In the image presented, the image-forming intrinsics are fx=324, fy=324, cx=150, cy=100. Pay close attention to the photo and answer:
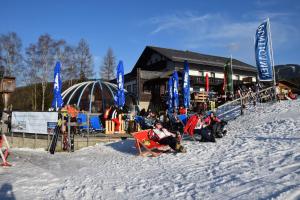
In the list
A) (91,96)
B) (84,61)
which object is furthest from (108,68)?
(91,96)

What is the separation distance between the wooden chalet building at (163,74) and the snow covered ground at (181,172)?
24.3 metres

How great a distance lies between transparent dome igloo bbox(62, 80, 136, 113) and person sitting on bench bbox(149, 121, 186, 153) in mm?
13840

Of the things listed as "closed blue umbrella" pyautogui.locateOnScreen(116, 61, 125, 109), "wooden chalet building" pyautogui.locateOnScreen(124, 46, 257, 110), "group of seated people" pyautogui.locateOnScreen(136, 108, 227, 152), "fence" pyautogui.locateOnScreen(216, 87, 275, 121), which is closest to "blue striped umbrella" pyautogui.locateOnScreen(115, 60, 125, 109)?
"closed blue umbrella" pyautogui.locateOnScreen(116, 61, 125, 109)

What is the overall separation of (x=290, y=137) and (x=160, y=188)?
5.68 m

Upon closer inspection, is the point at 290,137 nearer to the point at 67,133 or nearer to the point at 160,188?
the point at 160,188

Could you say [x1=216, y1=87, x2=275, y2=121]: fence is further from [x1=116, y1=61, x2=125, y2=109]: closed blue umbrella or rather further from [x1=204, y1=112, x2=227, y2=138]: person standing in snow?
[x1=116, y1=61, x2=125, y2=109]: closed blue umbrella

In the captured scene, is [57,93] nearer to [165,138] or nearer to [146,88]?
[165,138]

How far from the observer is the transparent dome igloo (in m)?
25.4

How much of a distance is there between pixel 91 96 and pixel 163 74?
14987 millimetres

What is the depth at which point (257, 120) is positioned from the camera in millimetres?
15094

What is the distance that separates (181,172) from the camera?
8.38m

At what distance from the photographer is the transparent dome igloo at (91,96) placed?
999 inches

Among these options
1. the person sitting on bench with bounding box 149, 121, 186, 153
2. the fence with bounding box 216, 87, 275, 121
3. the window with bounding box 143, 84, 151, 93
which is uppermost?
the window with bounding box 143, 84, 151, 93

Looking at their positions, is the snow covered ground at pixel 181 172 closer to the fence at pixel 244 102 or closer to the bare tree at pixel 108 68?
the fence at pixel 244 102
